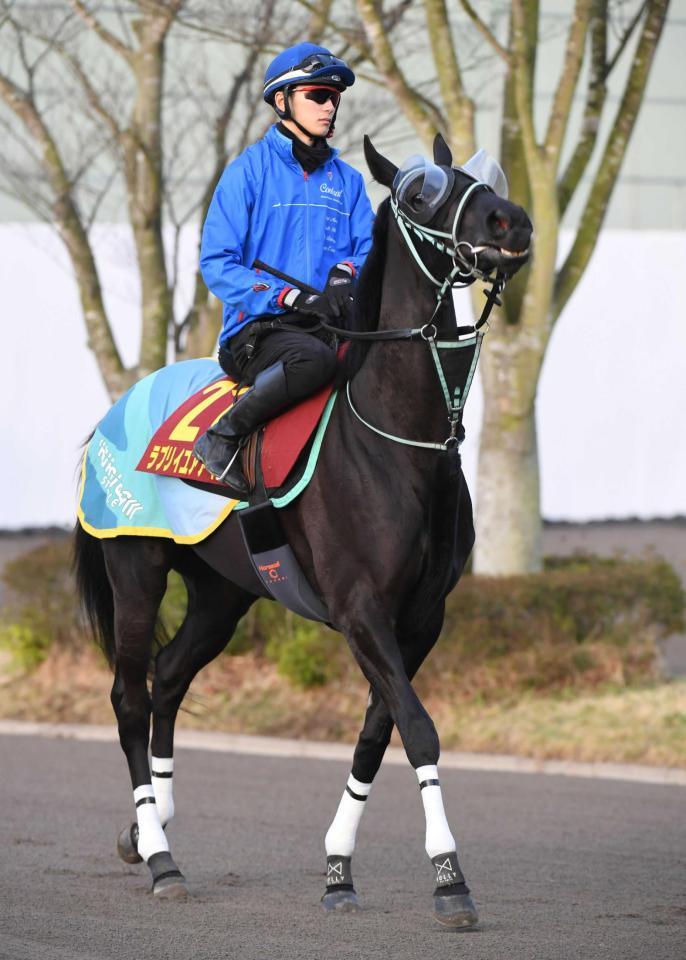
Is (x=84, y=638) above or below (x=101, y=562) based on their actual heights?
below

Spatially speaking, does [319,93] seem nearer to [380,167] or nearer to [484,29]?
[380,167]

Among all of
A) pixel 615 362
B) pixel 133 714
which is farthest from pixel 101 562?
pixel 615 362

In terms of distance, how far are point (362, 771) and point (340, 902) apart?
454 millimetres

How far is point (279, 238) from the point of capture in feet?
18.0

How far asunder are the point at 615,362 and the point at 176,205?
5.92 m

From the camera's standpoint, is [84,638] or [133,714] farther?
[84,638]

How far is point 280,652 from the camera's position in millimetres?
10328

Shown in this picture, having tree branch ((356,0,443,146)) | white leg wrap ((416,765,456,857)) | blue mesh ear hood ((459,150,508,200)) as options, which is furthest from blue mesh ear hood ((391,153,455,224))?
tree branch ((356,0,443,146))

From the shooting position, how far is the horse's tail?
264 inches

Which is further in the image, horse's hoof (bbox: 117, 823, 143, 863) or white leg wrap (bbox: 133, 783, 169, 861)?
horse's hoof (bbox: 117, 823, 143, 863)

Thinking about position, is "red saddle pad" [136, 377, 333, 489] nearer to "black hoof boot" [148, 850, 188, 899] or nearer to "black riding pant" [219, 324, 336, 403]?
"black riding pant" [219, 324, 336, 403]

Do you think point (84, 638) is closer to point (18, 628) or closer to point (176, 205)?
point (18, 628)

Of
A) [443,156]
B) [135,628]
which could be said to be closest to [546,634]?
[135,628]

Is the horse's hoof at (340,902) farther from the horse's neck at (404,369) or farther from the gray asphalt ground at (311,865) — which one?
the horse's neck at (404,369)
